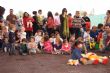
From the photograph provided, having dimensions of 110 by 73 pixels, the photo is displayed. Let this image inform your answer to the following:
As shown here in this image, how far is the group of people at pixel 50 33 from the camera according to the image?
1421 cm

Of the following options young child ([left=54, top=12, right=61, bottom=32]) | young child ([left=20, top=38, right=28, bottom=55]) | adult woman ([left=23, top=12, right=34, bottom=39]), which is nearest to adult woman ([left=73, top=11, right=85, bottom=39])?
young child ([left=54, top=12, right=61, bottom=32])

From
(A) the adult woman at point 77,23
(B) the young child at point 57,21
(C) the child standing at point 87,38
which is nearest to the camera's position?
(C) the child standing at point 87,38

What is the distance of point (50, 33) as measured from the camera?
16.1 metres

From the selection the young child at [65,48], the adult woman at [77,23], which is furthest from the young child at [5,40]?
the adult woman at [77,23]

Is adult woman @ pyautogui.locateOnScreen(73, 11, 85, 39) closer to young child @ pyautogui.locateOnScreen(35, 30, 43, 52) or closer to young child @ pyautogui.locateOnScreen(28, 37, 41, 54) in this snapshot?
young child @ pyautogui.locateOnScreen(35, 30, 43, 52)

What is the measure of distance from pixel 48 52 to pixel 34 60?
2.29 metres

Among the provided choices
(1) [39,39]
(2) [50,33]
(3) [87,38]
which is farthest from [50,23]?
(3) [87,38]

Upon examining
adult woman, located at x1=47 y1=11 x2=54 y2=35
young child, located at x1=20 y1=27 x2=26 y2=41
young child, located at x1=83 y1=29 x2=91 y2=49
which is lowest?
young child, located at x1=83 y1=29 x2=91 y2=49

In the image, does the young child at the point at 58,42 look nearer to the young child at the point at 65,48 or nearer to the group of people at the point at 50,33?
the group of people at the point at 50,33

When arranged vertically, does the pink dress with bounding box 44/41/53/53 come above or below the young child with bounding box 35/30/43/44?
below

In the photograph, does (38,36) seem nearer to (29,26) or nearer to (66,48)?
(29,26)

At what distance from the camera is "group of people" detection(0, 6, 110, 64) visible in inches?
559

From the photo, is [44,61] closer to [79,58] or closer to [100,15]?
[79,58]

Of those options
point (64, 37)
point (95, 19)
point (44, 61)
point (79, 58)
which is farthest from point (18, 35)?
point (95, 19)
